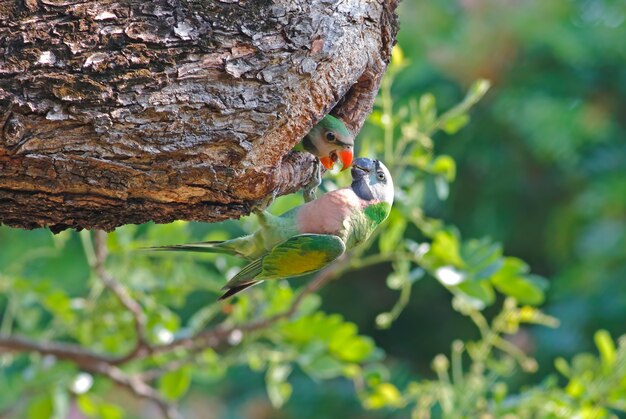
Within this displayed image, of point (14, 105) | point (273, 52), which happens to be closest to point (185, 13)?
point (273, 52)

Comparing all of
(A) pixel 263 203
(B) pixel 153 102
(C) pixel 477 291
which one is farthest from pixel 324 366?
(B) pixel 153 102

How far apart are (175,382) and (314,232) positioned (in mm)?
1467

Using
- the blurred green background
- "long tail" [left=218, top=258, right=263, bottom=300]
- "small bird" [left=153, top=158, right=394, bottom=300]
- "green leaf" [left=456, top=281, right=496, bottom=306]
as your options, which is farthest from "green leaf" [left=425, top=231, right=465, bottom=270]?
the blurred green background

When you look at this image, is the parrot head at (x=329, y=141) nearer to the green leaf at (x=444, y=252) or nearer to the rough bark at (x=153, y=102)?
the rough bark at (x=153, y=102)

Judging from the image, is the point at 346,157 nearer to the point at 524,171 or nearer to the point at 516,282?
the point at 516,282

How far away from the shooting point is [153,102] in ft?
5.98

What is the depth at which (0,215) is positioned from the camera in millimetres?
1873

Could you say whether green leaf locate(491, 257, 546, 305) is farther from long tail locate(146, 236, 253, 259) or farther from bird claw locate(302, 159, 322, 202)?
long tail locate(146, 236, 253, 259)

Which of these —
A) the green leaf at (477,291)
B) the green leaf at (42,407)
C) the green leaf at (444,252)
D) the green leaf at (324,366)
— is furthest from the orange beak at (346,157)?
the green leaf at (42,407)

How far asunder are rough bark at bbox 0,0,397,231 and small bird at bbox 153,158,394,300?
0.77ft

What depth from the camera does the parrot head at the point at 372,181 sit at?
230cm

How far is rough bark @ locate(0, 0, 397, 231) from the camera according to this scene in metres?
1.78

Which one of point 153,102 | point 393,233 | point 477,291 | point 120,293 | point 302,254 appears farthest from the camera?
point 120,293

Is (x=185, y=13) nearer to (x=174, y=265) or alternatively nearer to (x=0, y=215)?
(x=0, y=215)
